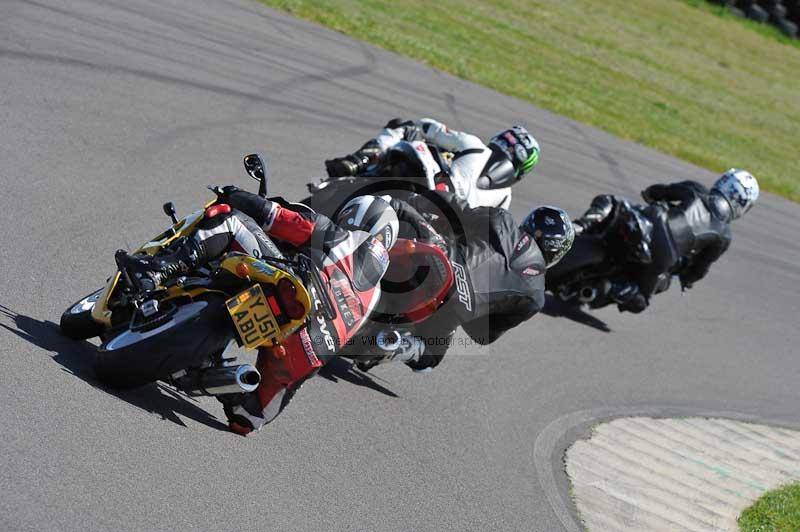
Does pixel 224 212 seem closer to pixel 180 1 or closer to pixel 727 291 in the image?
pixel 727 291

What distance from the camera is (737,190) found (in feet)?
32.5

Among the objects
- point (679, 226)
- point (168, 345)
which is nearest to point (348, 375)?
point (168, 345)

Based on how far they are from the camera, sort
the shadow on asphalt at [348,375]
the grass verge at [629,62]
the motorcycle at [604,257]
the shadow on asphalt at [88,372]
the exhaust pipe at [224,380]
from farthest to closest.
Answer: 1. the grass verge at [629,62]
2. the motorcycle at [604,257]
3. the shadow on asphalt at [348,375]
4. the shadow on asphalt at [88,372]
5. the exhaust pipe at [224,380]

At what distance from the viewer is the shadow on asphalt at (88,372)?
477cm

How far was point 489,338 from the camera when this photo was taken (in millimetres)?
6660

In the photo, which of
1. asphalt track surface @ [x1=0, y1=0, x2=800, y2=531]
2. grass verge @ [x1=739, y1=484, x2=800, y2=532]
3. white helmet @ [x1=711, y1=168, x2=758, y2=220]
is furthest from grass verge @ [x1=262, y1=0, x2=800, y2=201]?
grass verge @ [x1=739, y1=484, x2=800, y2=532]

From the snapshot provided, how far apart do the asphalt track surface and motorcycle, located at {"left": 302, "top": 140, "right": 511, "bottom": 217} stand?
1.14 metres

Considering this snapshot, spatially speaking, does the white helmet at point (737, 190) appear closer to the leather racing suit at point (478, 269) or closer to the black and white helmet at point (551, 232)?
the black and white helmet at point (551, 232)

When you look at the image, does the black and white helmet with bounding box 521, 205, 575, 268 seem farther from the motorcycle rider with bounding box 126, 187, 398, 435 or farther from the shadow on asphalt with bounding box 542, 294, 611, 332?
the shadow on asphalt with bounding box 542, 294, 611, 332

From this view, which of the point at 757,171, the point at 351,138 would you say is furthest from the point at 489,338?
the point at 757,171

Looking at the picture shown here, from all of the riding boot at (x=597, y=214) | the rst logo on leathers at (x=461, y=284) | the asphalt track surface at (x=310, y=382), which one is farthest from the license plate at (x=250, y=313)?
the riding boot at (x=597, y=214)

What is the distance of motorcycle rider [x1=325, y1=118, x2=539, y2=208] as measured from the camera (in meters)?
7.69

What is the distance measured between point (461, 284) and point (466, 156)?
222 centimetres

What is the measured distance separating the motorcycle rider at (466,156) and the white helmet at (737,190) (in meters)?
2.75
